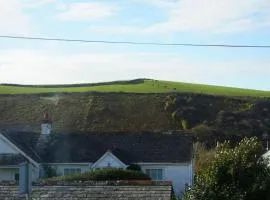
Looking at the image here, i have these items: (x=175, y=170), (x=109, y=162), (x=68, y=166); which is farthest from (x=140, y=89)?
(x=109, y=162)

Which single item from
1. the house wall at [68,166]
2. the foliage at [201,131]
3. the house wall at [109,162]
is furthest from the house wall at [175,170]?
the foliage at [201,131]

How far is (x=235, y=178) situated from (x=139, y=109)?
54.1 m

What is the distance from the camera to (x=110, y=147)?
44.2 m

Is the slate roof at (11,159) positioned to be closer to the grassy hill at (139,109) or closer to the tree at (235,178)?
the tree at (235,178)

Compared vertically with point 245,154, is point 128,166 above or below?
below

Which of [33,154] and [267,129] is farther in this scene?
[267,129]

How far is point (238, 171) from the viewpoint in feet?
70.0

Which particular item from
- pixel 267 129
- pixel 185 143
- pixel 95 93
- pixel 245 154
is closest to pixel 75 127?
pixel 95 93

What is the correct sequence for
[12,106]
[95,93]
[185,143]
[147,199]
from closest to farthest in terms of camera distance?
[147,199]
[185,143]
[12,106]
[95,93]

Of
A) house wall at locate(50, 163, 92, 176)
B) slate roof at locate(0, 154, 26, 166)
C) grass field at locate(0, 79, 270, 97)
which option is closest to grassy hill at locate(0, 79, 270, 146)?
grass field at locate(0, 79, 270, 97)

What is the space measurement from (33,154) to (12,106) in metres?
33.5

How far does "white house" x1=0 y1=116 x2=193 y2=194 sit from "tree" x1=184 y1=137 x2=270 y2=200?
18.4 metres

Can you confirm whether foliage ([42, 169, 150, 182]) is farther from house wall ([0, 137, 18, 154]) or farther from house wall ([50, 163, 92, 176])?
house wall ([50, 163, 92, 176])

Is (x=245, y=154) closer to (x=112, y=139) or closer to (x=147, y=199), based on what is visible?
→ (x=147, y=199)
